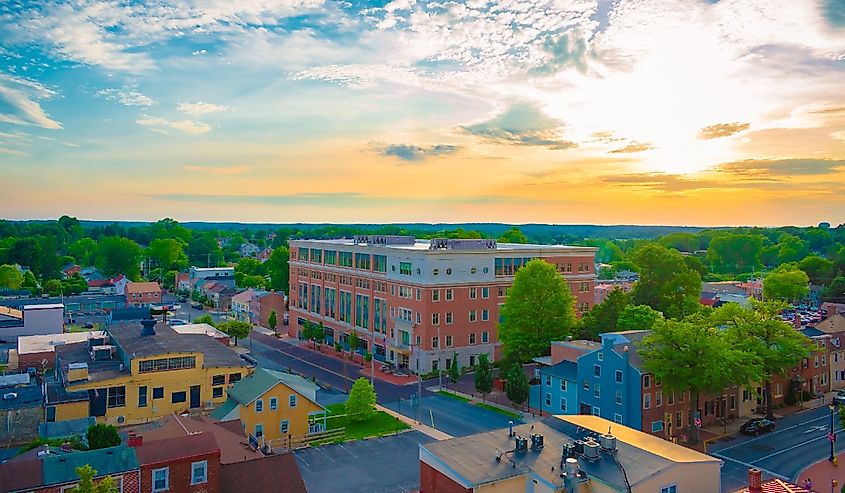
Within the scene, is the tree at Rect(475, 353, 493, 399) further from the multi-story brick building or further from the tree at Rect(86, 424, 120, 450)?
the tree at Rect(86, 424, 120, 450)

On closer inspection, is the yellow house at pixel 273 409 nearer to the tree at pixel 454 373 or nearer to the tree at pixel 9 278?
the tree at pixel 454 373

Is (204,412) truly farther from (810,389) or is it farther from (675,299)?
(810,389)

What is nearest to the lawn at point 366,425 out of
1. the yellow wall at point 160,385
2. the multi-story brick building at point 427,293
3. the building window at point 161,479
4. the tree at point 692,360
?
the yellow wall at point 160,385

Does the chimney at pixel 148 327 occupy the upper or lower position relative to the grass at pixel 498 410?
upper

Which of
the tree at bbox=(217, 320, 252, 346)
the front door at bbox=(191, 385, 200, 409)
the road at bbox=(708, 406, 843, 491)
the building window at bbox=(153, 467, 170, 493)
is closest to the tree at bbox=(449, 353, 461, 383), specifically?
the front door at bbox=(191, 385, 200, 409)

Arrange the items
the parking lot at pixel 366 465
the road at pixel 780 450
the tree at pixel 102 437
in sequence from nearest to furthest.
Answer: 1. the tree at pixel 102 437
2. the parking lot at pixel 366 465
3. the road at pixel 780 450

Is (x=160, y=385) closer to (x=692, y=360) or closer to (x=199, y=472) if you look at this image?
(x=199, y=472)

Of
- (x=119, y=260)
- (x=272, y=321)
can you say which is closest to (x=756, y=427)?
(x=272, y=321)
